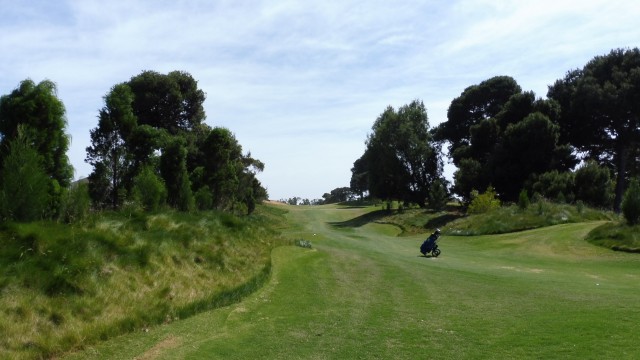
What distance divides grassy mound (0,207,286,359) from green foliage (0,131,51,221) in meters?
0.53

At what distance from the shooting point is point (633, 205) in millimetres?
24609

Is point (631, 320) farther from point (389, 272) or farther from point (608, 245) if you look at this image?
point (608, 245)

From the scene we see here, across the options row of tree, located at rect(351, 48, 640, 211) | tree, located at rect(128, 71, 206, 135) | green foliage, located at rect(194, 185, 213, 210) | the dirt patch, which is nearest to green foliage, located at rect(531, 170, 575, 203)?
row of tree, located at rect(351, 48, 640, 211)

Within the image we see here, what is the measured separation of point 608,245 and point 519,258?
4221 mm

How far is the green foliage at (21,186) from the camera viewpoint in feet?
31.8

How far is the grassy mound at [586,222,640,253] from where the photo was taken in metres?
22.4

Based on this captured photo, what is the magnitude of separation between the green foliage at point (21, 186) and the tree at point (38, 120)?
119cm

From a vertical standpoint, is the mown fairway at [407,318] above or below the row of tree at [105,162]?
below

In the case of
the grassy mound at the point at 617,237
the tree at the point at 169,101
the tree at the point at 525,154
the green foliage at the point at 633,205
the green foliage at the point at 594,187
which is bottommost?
the grassy mound at the point at 617,237

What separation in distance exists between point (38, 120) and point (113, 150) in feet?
18.2

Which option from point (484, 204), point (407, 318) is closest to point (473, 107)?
point (484, 204)

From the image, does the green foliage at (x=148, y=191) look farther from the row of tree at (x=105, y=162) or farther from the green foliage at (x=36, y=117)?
the green foliage at (x=36, y=117)

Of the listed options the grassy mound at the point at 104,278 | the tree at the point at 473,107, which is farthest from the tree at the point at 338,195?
the grassy mound at the point at 104,278

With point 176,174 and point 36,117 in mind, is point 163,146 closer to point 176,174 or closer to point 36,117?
point 176,174
